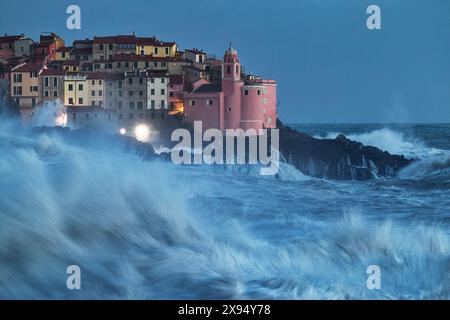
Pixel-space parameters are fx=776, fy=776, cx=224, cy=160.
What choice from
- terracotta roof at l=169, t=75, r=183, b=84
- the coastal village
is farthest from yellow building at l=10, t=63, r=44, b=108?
terracotta roof at l=169, t=75, r=183, b=84

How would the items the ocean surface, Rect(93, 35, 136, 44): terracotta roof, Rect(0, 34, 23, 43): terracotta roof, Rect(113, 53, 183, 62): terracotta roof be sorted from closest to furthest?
the ocean surface → Rect(0, 34, 23, 43): terracotta roof → Rect(93, 35, 136, 44): terracotta roof → Rect(113, 53, 183, 62): terracotta roof

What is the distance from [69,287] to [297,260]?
5.89ft

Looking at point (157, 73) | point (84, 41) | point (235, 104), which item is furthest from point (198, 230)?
point (84, 41)

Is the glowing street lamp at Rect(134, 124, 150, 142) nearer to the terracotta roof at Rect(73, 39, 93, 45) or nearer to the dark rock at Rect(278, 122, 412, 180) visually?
the terracotta roof at Rect(73, 39, 93, 45)

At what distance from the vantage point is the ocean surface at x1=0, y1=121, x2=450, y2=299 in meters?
5.99

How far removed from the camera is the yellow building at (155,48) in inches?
278

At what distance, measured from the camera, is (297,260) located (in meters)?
6.21

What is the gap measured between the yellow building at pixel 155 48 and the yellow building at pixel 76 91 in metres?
0.58

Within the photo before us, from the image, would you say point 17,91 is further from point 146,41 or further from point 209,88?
point 209,88

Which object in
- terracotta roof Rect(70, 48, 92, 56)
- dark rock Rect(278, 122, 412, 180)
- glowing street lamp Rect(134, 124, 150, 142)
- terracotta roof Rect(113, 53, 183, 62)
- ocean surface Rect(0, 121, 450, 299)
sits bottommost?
ocean surface Rect(0, 121, 450, 299)

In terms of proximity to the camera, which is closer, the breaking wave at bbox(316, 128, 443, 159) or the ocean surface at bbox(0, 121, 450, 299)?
the ocean surface at bbox(0, 121, 450, 299)

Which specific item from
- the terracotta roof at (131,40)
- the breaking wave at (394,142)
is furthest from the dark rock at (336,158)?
the terracotta roof at (131,40)
